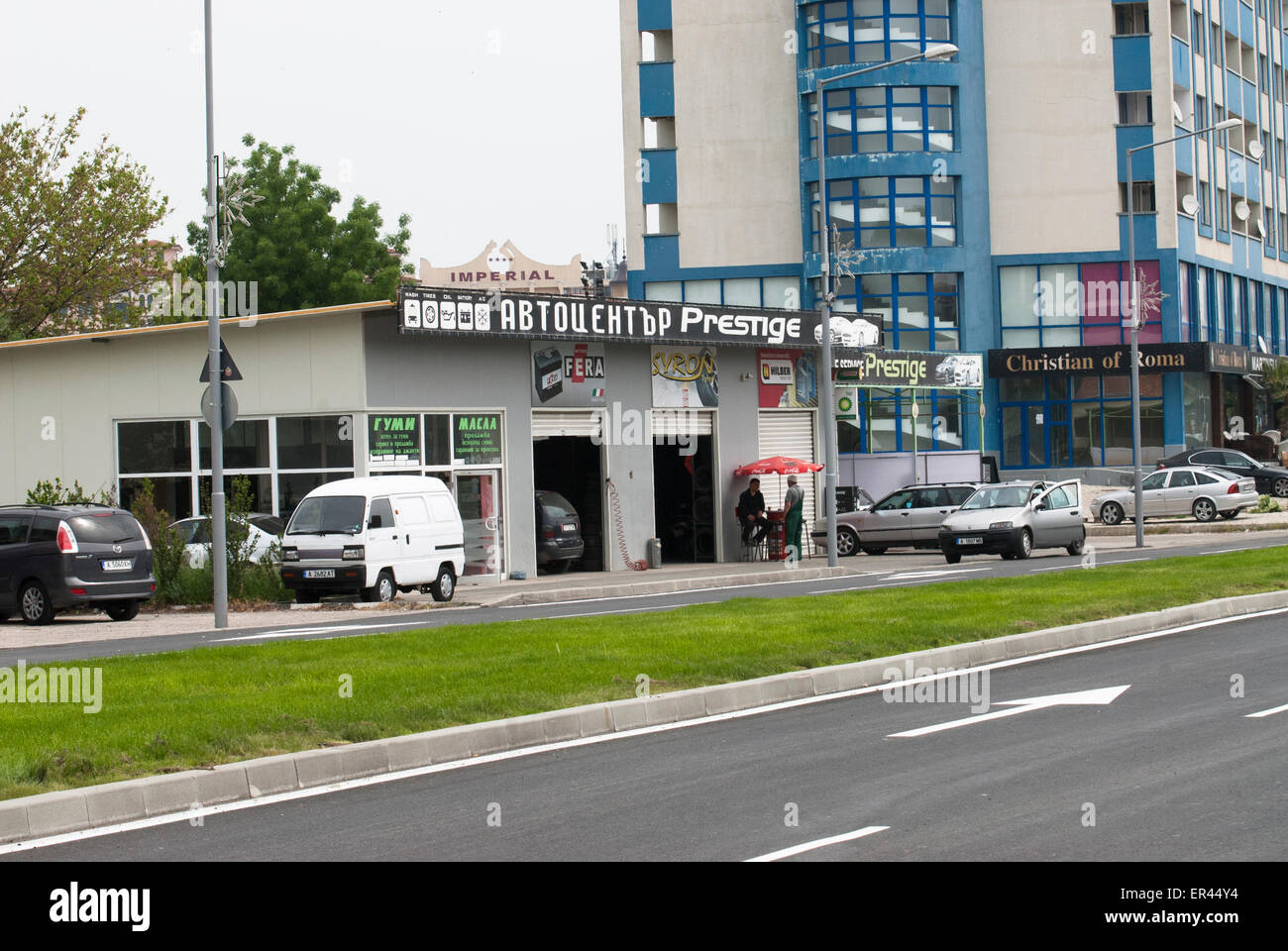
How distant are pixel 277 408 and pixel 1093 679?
61.6 ft

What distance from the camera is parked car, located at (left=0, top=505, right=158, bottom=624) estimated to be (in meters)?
22.5

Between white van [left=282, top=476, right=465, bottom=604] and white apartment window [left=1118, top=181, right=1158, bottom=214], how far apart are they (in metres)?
40.0

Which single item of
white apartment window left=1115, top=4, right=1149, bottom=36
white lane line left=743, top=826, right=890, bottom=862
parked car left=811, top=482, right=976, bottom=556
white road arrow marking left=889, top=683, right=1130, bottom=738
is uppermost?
white apartment window left=1115, top=4, right=1149, bottom=36

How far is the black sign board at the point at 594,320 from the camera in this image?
94.2 feet

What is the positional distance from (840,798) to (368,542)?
54.9 feet

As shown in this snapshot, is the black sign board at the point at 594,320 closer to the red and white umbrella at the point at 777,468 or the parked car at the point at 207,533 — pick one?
the red and white umbrella at the point at 777,468

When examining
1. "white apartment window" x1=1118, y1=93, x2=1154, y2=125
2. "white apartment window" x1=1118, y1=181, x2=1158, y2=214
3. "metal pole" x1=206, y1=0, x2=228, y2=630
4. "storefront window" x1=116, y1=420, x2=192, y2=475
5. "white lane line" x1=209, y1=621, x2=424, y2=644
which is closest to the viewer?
"white lane line" x1=209, y1=621, x2=424, y2=644

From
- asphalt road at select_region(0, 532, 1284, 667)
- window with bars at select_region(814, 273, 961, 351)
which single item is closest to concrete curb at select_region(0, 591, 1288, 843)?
asphalt road at select_region(0, 532, 1284, 667)

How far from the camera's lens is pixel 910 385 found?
42.4 metres

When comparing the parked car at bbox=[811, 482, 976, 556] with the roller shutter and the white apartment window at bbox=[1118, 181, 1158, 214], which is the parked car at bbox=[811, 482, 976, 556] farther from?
the white apartment window at bbox=[1118, 181, 1158, 214]

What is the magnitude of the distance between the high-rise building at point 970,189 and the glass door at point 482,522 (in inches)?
1068

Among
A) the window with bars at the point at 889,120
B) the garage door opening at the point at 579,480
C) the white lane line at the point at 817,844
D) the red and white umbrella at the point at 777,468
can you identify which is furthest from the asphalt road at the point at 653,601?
the window with bars at the point at 889,120

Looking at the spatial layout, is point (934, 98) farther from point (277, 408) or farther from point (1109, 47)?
point (277, 408)

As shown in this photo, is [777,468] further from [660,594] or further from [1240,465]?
[1240,465]
